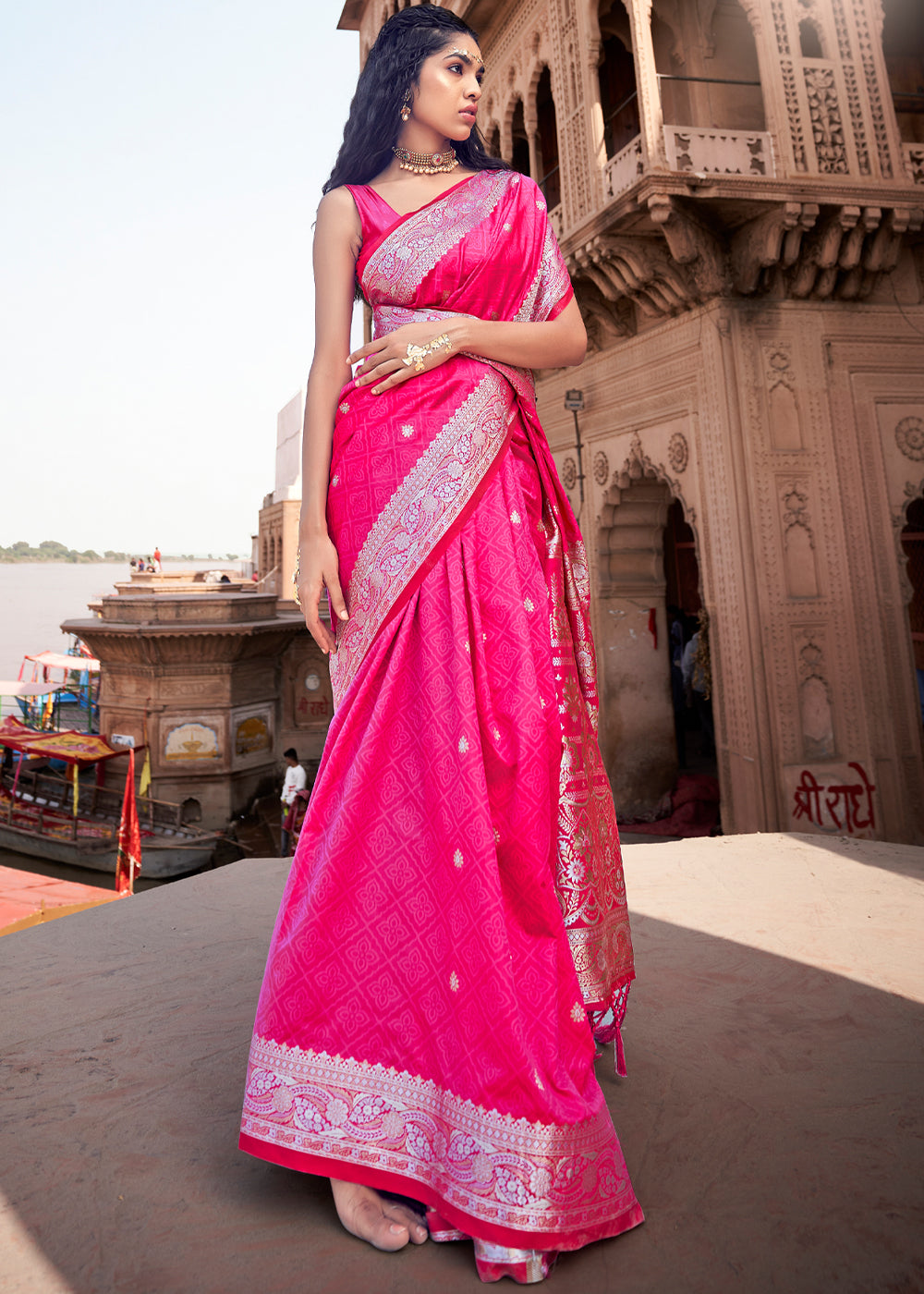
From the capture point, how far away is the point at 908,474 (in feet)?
20.1

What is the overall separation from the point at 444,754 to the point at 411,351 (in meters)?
0.68

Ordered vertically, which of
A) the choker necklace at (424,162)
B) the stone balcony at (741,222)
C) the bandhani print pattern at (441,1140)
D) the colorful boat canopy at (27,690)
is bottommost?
the bandhani print pattern at (441,1140)

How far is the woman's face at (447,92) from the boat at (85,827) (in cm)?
1225

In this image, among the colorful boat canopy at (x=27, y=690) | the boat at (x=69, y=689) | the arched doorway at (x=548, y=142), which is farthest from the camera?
the boat at (x=69, y=689)

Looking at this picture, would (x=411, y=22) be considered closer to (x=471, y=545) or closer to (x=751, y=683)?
(x=471, y=545)

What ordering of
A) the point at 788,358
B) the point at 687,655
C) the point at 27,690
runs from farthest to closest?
the point at 27,690
the point at 687,655
the point at 788,358

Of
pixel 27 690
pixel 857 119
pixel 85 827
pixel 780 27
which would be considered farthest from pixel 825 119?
pixel 27 690

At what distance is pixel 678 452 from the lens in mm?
6539

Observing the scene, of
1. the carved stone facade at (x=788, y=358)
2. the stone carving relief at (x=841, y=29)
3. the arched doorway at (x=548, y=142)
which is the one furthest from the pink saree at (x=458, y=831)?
the arched doorway at (x=548, y=142)

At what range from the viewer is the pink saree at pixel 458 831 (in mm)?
992

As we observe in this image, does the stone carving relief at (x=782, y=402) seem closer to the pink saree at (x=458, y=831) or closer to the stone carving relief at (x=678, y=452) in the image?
the stone carving relief at (x=678, y=452)

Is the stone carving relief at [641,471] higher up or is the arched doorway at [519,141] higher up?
the arched doorway at [519,141]

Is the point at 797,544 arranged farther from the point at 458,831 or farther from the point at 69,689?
the point at 69,689

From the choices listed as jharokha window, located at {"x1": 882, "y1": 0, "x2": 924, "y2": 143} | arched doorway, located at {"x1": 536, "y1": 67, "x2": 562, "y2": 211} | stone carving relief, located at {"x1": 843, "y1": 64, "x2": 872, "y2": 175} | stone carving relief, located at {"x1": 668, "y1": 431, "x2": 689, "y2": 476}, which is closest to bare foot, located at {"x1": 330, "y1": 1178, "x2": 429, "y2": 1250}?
stone carving relief, located at {"x1": 668, "y1": 431, "x2": 689, "y2": 476}
